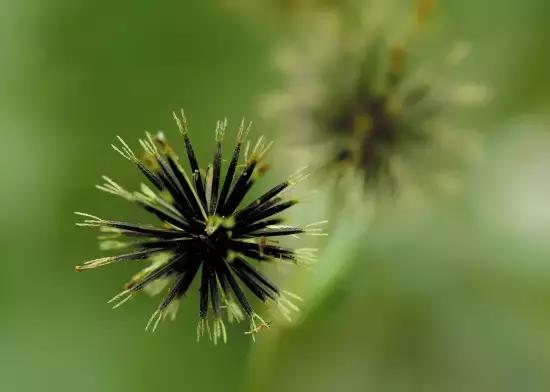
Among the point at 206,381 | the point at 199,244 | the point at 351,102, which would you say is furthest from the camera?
the point at 206,381

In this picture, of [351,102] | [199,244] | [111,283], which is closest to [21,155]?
[111,283]

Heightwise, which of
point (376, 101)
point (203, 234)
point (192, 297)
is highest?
point (376, 101)

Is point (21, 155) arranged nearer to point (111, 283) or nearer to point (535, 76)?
point (111, 283)

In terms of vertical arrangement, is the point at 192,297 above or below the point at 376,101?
below

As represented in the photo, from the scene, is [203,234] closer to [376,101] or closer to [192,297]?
[376,101]

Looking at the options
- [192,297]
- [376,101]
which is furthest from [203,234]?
[192,297]

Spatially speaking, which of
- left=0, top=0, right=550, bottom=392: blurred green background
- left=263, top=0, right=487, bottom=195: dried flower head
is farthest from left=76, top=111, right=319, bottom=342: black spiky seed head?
left=0, top=0, right=550, bottom=392: blurred green background
